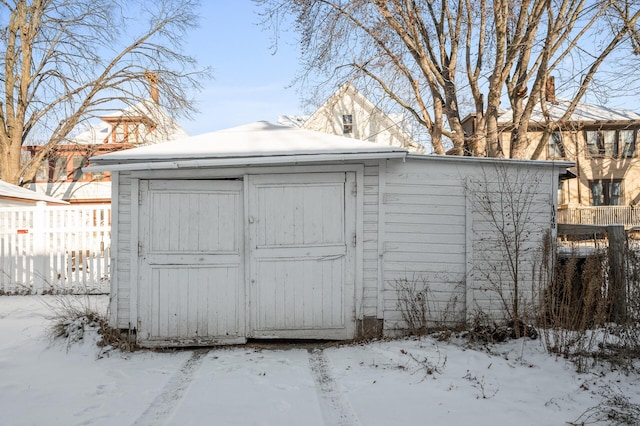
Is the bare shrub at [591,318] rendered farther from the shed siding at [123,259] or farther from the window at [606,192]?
the window at [606,192]

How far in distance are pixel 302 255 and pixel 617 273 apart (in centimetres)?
387

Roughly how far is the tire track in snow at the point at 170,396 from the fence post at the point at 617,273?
476 cm

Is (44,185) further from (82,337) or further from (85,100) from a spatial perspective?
(82,337)

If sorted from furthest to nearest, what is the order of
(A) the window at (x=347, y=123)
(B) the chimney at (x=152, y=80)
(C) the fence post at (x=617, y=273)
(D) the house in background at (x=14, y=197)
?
(A) the window at (x=347, y=123) → (B) the chimney at (x=152, y=80) → (D) the house in background at (x=14, y=197) → (C) the fence post at (x=617, y=273)

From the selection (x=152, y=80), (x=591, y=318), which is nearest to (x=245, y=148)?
(x=591, y=318)

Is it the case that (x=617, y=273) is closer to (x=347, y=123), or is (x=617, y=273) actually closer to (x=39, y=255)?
(x=39, y=255)

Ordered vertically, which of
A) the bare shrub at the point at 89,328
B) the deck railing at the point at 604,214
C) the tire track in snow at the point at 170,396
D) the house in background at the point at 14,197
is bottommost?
the tire track in snow at the point at 170,396

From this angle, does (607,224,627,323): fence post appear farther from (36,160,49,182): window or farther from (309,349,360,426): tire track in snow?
(36,160,49,182): window

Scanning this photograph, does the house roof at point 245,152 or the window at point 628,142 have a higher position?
the window at point 628,142

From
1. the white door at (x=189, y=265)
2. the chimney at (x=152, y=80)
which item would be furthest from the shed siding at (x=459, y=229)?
the chimney at (x=152, y=80)

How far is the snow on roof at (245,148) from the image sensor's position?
5.72 meters

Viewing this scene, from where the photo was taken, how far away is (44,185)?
1091 inches

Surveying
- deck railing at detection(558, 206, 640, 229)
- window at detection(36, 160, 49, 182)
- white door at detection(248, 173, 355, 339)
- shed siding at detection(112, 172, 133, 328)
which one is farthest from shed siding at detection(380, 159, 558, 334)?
window at detection(36, 160, 49, 182)

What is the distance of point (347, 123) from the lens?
984 inches
